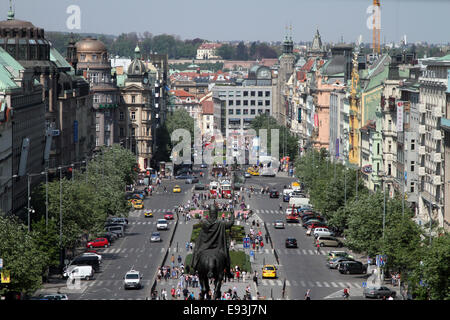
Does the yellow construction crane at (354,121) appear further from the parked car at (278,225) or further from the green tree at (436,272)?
the green tree at (436,272)

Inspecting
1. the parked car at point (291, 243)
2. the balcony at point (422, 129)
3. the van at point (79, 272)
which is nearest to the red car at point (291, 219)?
the parked car at point (291, 243)

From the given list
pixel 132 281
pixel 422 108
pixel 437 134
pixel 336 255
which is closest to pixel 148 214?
pixel 422 108

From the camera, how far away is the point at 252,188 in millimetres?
186375

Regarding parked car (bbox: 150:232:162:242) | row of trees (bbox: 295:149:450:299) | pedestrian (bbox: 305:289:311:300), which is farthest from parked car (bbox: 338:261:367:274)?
parked car (bbox: 150:232:162:242)

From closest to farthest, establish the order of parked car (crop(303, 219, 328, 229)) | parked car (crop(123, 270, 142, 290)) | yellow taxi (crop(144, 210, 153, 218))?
1. parked car (crop(123, 270, 142, 290))
2. parked car (crop(303, 219, 328, 229))
3. yellow taxi (crop(144, 210, 153, 218))

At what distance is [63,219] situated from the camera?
104312 mm

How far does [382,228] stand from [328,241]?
70.3 ft

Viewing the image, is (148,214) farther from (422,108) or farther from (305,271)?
(305,271)

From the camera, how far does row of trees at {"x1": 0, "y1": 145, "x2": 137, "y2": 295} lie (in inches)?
2913

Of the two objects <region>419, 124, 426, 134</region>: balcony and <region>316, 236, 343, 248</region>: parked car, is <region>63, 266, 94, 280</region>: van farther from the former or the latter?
<region>419, 124, 426, 134</region>: balcony

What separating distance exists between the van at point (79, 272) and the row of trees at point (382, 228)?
21121 mm

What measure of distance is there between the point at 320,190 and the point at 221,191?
42.2 metres

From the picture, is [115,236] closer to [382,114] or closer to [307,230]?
[307,230]

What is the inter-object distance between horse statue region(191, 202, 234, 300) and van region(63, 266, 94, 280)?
2228 inches
